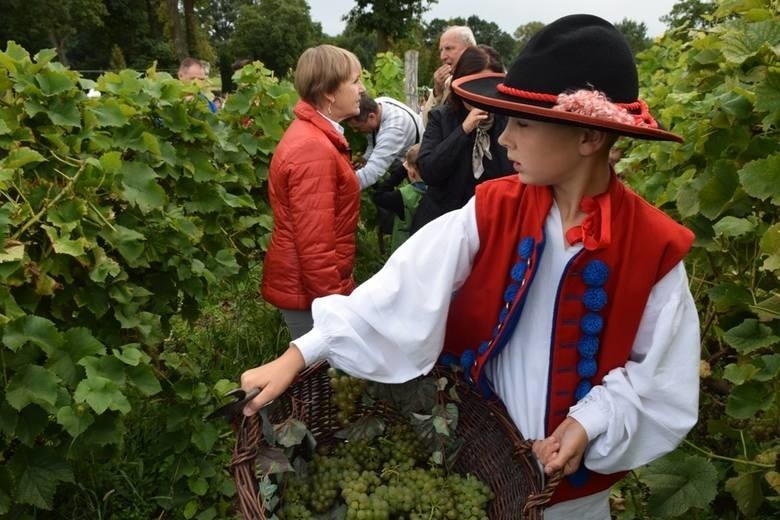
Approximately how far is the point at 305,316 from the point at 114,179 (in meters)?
1.34

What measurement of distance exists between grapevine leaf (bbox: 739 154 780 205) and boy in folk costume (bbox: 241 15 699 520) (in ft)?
1.16

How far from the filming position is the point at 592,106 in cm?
131

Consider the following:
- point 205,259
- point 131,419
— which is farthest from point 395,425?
point 131,419

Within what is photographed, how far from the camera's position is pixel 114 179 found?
2041mm

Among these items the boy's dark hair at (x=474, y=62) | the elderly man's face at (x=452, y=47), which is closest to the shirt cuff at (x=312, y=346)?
the boy's dark hair at (x=474, y=62)

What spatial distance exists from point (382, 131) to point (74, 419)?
9.25ft

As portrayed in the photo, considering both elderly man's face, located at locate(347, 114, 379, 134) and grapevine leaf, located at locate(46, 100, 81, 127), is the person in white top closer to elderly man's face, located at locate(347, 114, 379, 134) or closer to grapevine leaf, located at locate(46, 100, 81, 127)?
elderly man's face, located at locate(347, 114, 379, 134)

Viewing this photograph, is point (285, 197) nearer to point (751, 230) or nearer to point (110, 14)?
point (751, 230)

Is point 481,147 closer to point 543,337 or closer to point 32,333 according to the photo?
point 543,337

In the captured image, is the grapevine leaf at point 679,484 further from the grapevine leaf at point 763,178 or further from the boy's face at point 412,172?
the boy's face at point 412,172

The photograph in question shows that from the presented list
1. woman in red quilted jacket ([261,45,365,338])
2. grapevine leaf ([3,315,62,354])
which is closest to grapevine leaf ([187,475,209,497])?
woman in red quilted jacket ([261,45,365,338])

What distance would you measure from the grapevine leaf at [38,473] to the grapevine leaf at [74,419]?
11.3 inches

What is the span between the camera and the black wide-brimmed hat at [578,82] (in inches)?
51.7

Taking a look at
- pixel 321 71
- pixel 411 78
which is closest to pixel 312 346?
pixel 321 71
